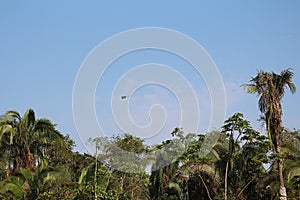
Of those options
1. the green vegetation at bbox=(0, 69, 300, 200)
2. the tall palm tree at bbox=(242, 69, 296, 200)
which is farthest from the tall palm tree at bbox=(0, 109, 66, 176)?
the tall palm tree at bbox=(242, 69, 296, 200)

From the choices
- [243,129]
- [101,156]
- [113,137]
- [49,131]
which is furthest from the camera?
[113,137]

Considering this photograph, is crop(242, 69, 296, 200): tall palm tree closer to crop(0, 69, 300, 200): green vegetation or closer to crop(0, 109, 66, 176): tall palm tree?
crop(0, 69, 300, 200): green vegetation

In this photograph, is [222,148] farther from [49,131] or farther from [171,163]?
[49,131]

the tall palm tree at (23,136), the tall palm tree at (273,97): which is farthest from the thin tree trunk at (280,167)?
the tall palm tree at (23,136)

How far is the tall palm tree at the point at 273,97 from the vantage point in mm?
17344

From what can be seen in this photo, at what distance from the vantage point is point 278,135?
17.4 m

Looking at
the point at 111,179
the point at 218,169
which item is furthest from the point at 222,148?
the point at 111,179

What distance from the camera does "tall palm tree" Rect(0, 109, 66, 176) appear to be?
829 inches

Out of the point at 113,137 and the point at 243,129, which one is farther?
the point at 113,137

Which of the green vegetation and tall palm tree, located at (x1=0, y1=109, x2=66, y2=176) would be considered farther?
tall palm tree, located at (x1=0, y1=109, x2=66, y2=176)

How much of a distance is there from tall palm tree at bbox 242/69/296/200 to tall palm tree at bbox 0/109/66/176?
10.1 meters

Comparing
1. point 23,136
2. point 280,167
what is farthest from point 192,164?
point 23,136

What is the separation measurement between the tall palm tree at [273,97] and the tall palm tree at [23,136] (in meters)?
10.1

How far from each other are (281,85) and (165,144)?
31.1ft
